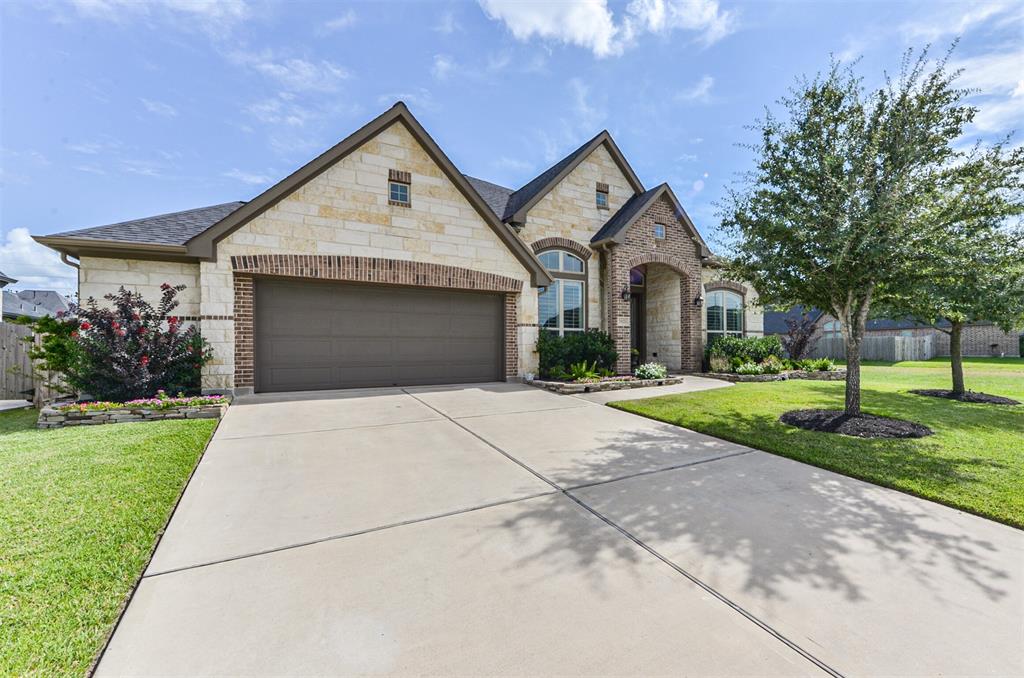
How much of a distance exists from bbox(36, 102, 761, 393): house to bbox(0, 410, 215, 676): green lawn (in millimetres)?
3660

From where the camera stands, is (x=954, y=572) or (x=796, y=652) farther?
(x=954, y=572)

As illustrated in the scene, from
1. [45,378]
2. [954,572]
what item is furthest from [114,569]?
[45,378]

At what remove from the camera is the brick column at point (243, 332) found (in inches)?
314

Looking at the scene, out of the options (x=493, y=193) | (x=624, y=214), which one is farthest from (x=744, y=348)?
(x=493, y=193)

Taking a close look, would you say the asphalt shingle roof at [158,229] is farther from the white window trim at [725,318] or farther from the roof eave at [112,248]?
the white window trim at [725,318]

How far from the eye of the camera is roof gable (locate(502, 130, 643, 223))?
11.7 metres

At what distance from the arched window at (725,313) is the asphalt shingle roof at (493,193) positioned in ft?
26.9

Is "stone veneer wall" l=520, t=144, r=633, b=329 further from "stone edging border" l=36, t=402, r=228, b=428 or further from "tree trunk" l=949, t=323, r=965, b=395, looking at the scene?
"stone edging border" l=36, t=402, r=228, b=428

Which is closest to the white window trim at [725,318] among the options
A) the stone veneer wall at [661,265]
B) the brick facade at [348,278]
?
the stone veneer wall at [661,265]

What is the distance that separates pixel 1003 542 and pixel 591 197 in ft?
39.2

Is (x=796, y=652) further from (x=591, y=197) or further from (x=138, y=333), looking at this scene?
(x=591, y=197)

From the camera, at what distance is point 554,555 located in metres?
2.46

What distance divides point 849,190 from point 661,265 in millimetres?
7907

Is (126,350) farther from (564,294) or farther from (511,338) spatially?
(564,294)
